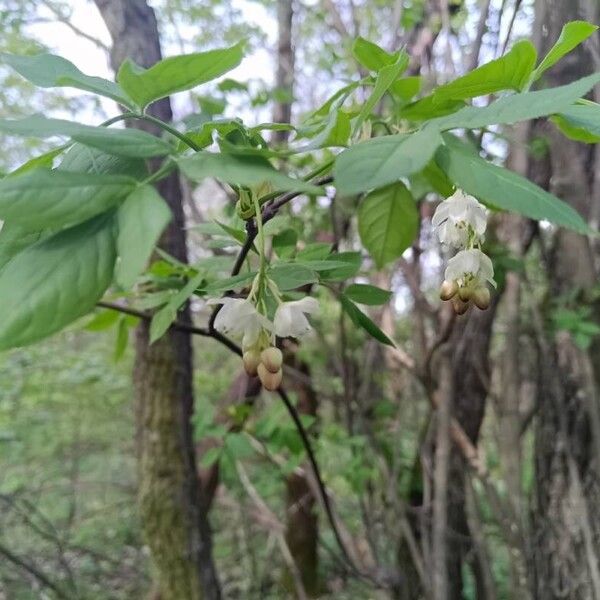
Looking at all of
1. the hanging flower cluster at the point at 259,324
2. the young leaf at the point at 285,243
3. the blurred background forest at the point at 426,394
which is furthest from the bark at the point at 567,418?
the hanging flower cluster at the point at 259,324

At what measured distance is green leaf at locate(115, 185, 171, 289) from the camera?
14.8 inches

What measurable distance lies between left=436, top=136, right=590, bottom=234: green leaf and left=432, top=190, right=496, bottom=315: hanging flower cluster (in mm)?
180

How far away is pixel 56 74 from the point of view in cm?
54

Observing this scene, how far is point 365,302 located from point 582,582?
172 centimetres

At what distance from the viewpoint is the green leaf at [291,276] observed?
2.01 ft

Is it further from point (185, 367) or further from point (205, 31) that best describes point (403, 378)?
point (205, 31)

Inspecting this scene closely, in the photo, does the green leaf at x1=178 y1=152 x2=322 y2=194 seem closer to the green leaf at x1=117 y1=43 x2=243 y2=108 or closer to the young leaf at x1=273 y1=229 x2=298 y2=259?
the green leaf at x1=117 y1=43 x2=243 y2=108

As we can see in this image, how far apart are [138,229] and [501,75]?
0.35 metres

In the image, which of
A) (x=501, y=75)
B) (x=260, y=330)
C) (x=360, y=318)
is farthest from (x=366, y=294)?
(x=501, y=75)

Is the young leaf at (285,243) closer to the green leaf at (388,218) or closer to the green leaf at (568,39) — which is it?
the green leaf at (388,218)

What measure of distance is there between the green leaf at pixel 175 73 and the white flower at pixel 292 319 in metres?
0.23

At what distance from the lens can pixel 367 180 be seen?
402 mm

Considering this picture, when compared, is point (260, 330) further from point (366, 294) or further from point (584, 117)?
point (584, 117)

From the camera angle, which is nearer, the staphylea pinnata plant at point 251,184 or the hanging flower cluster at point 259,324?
the staphylea pinnata plant at point 251,184
